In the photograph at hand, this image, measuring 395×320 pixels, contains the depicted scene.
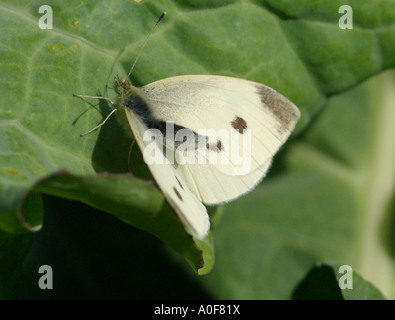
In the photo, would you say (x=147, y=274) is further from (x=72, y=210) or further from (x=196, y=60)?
(x=196, y=60)

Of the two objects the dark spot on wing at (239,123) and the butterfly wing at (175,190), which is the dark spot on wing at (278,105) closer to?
the dark spot on wing at (239,123)

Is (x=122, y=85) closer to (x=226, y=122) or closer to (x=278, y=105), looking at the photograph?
(x=226, y=122)

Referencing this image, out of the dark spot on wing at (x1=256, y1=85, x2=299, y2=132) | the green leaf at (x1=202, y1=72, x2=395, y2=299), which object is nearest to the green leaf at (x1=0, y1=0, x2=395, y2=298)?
the green leaf at (x1=202, y1=72, x2=395, y2=299)

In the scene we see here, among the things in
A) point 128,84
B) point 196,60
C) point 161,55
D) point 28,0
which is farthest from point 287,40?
point 28,0

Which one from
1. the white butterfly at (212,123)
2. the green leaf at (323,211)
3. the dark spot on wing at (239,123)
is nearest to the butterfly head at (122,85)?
the white butterfly at (212,123)

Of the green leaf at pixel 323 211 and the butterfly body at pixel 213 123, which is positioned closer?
the butterfly body at pixel 213 123
